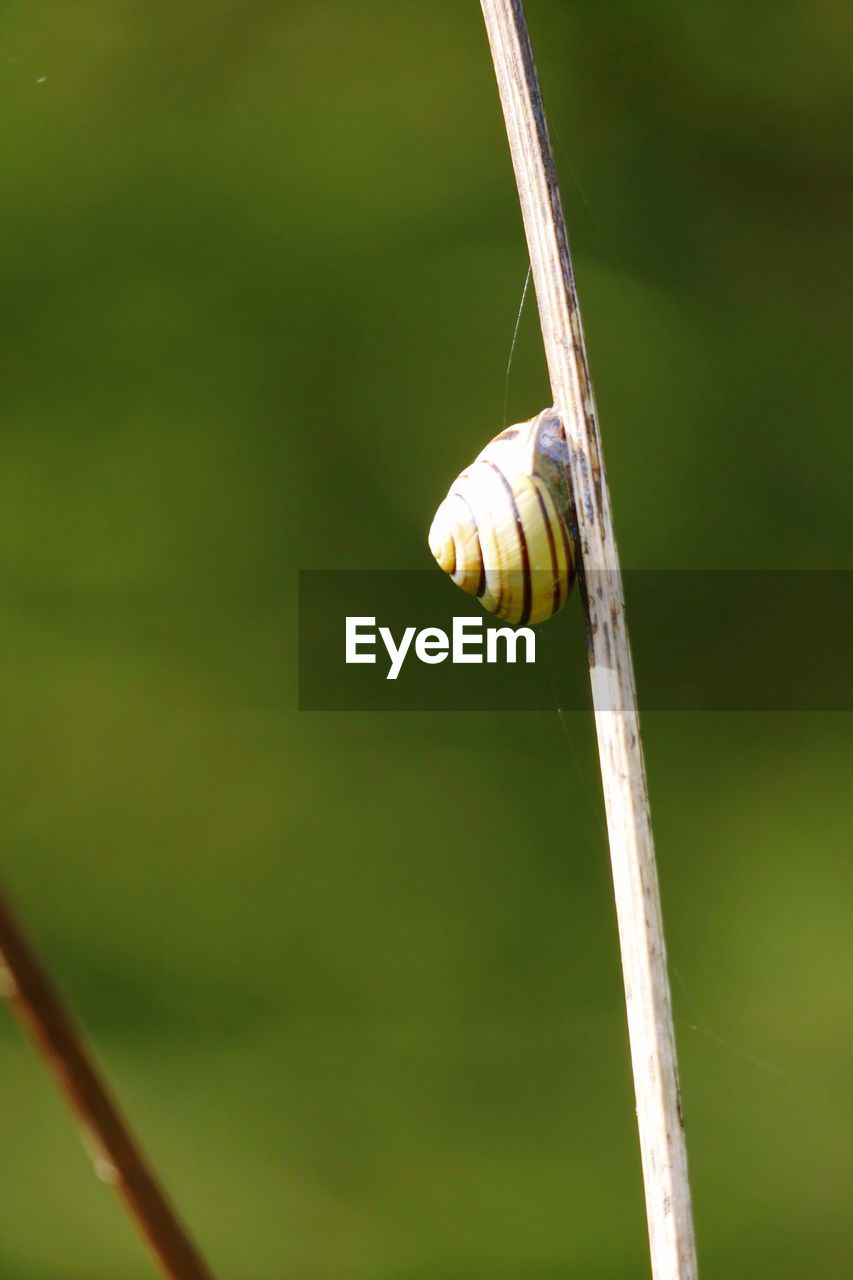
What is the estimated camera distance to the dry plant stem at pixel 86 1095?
12cm

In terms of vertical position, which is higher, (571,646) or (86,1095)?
(571,646)

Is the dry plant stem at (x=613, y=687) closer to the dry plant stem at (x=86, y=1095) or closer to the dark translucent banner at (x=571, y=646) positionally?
the dry plant stem at (x=86, y=1095)

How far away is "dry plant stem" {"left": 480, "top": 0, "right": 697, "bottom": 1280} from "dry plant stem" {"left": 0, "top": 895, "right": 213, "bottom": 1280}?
0.58 feet

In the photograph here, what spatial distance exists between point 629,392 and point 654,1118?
770 mm

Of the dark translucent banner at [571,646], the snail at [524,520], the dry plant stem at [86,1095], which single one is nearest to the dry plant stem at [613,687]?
the snail at [524,520]

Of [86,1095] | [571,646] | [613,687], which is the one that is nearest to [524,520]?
[613,687]

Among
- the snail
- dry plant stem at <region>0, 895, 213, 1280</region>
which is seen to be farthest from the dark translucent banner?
dry plant stem at <region>0, 895, 213, 1280</region>

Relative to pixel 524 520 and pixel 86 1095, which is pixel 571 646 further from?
pixel 86 1095

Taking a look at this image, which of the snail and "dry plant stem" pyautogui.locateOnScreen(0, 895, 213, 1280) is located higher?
the snail

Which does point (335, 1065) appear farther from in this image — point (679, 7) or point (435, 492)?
point (679, 7)

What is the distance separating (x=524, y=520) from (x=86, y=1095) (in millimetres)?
235

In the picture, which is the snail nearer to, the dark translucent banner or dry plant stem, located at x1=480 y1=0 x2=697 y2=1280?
dry plant stem, located at x1=480 y1=0 x2=697 y2=1280

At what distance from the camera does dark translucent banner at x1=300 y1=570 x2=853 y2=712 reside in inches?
36.6

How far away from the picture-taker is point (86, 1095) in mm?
125
